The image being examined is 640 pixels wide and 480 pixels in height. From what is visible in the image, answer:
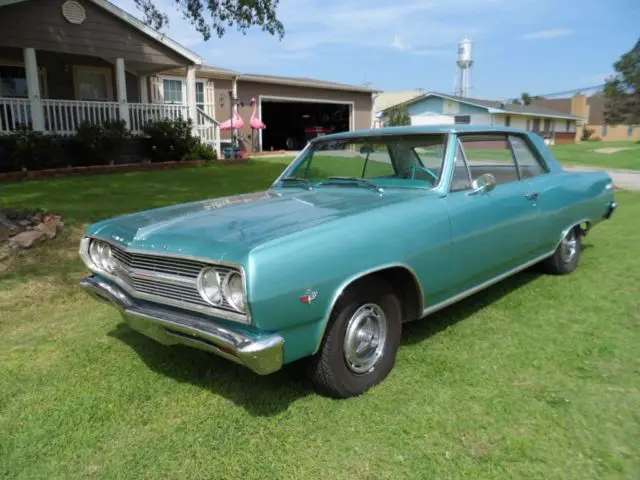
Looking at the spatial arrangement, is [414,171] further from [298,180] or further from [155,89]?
[155,89]

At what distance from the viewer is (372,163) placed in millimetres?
4195

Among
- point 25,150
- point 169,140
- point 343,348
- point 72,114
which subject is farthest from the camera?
point 169,140

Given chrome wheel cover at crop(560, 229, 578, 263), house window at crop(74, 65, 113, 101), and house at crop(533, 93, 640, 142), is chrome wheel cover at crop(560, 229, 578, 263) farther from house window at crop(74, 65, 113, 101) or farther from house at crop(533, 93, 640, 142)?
house at crop(533, 93, 640, 142)

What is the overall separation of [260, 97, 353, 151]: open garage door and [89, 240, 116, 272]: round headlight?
25224mm

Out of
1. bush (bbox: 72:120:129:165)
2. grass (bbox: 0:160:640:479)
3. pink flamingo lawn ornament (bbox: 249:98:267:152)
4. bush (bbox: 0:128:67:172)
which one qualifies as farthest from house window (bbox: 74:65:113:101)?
grass (bbox: 0:160:640:479)

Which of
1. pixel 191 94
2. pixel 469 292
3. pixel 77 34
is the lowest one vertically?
pixel 469 292

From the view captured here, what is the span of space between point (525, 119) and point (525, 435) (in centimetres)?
4241

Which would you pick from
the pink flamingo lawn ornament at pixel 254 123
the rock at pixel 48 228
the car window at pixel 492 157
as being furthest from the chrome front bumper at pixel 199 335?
the pink flamingo lawn ornament at pixel 254 123

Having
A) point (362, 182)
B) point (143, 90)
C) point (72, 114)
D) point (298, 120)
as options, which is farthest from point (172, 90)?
point (362, 182)

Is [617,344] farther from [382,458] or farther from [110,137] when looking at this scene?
[110,137]

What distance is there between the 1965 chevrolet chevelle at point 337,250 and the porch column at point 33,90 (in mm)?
10063

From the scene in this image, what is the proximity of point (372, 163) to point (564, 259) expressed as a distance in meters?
2.33

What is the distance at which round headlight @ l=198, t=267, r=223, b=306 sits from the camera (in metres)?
2.63

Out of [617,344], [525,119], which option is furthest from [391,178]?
[525,119]
